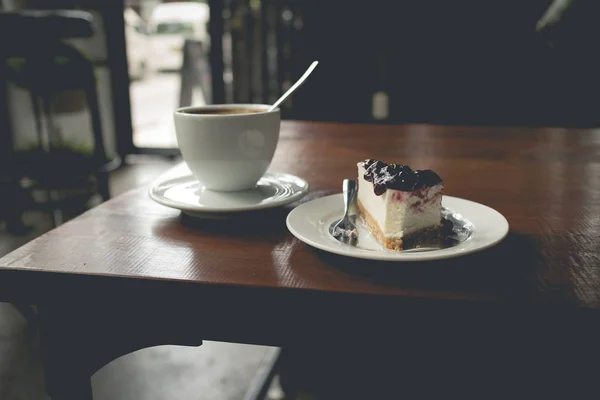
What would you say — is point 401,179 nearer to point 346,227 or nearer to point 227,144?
point 346,227

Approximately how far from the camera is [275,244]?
0.58 meters

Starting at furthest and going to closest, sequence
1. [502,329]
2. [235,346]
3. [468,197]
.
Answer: [235,346] → [468,197] → [502,329]

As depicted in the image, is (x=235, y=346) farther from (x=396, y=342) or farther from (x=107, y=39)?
(x=107, y=39)

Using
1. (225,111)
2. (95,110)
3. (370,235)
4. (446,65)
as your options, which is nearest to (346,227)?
(370,235)

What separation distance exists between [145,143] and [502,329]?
373 centimetres

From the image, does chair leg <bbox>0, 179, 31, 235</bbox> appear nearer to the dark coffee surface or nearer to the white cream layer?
the dark coffee surface

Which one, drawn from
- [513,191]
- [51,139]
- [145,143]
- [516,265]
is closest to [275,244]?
[516,265]

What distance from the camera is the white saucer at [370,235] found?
48cm

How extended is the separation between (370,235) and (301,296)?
0.51 ft

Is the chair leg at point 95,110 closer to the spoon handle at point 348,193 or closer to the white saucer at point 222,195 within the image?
the white saucer at point 222,195

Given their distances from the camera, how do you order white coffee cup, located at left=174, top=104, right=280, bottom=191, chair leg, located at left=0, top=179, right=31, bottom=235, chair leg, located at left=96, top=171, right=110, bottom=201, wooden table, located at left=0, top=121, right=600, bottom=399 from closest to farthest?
1. wooden table, located at left=0, top=121, right=600, bottom=399
2. white coffee cup, located at left=174, top=104, right=280, bottom=191
3. chair leg, located at left=0, top=179, right=31, bottom=235
4. chair leg, located at left=96, top=171, right=110, bottom=201

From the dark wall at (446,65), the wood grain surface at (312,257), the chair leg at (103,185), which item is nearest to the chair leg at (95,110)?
the chair leg at (103,185)

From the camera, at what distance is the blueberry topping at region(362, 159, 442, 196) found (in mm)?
556

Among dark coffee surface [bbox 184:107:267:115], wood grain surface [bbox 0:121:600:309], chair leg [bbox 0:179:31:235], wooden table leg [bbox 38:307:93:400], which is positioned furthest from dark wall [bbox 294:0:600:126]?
wooden table leg [bbox 38:307:93:400]
